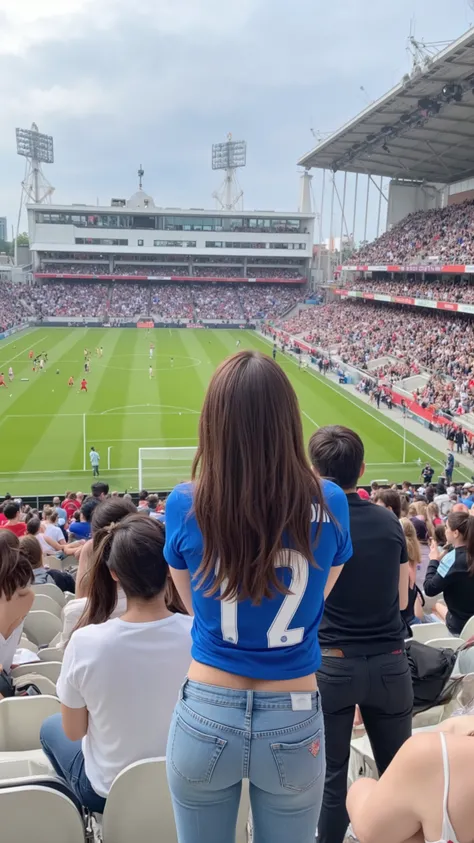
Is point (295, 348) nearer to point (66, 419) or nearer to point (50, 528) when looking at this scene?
point (66, 419)

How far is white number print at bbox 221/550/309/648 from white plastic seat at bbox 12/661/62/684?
9.85 feet

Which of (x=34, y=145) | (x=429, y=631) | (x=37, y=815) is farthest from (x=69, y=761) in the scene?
(x=34, y=145)

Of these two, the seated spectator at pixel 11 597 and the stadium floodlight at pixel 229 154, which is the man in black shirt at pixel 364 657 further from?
the stadium floodlight at pixel 229 154

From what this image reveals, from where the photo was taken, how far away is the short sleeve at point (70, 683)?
9.61 ft

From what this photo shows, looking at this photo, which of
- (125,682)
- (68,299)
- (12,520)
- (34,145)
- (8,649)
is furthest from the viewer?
(34,145)

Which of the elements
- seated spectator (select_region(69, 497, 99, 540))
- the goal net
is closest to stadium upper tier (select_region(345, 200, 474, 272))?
the goal net

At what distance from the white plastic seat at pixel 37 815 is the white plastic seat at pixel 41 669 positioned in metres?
1.98

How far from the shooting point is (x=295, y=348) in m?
51.4

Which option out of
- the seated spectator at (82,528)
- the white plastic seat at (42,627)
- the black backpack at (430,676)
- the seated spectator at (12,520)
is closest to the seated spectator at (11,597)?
the white plastic seat at (42,627)

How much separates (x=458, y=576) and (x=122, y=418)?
84.7 ft

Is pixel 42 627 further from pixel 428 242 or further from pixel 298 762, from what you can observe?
pixel 428 242

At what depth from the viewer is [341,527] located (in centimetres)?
244

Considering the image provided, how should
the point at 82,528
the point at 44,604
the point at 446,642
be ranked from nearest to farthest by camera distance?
the point at 446,642, the point at 44,604, the point at 82,528

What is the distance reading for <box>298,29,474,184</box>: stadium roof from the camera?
108 ft
